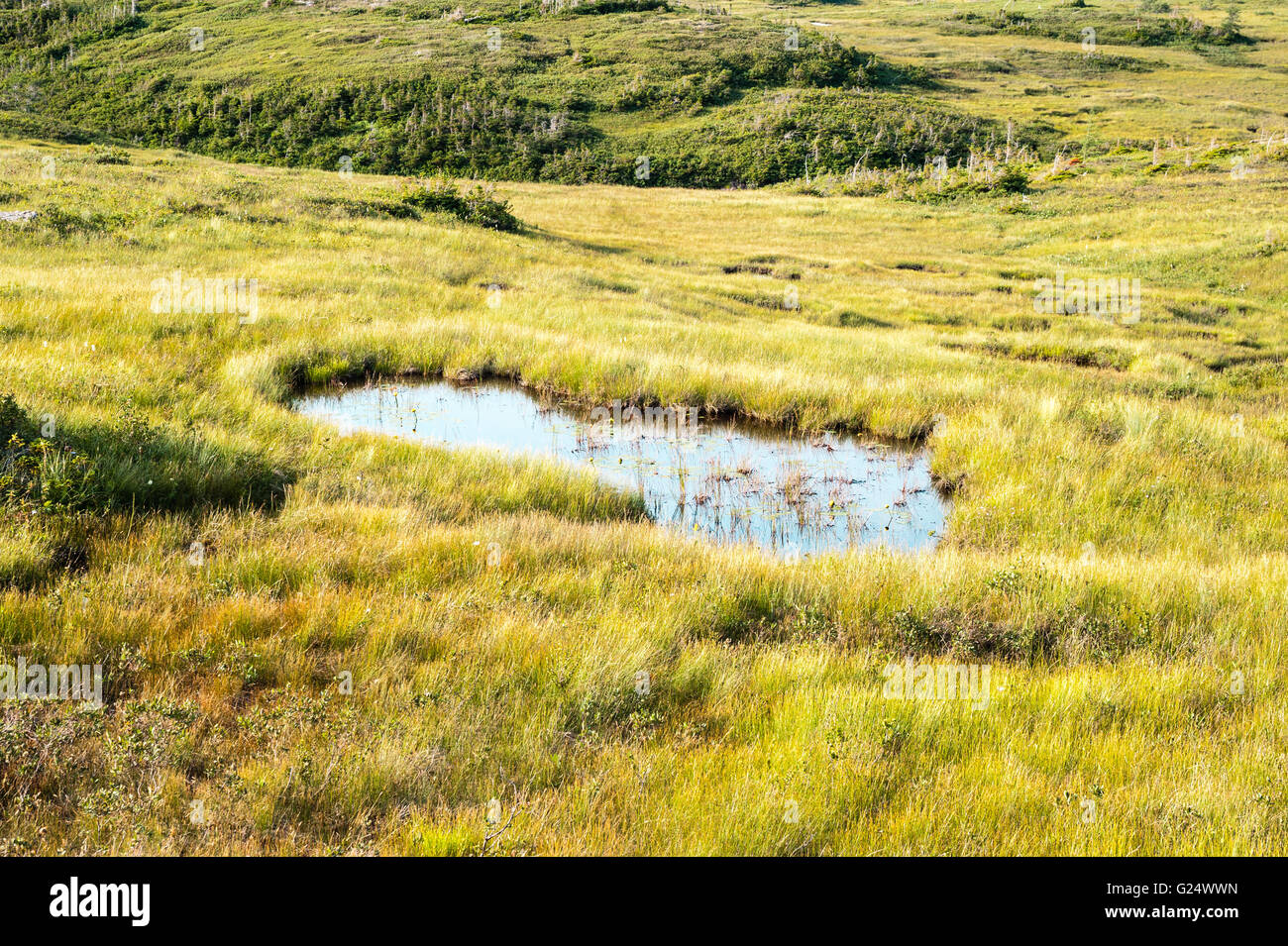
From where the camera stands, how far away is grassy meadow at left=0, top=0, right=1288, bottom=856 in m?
3.49

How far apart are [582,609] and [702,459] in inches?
218

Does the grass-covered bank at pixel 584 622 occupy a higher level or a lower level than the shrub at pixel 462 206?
lower

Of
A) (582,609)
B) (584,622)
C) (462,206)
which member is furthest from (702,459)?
(462,206)

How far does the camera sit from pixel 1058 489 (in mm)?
9469

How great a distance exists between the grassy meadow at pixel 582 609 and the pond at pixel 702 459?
0.56 meters

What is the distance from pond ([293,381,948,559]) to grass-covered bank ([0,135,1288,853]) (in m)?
0.62

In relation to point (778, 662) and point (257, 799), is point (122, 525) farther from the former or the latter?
point (778, 662)

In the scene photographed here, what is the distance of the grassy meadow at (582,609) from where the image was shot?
3.49 metres

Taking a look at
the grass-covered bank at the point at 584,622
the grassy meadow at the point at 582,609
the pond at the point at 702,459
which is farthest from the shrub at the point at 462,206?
the pond at the point at 702,459

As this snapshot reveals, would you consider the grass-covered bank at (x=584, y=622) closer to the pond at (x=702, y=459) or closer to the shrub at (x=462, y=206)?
the pond at (x=702, y=459)

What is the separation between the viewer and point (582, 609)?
5594mm

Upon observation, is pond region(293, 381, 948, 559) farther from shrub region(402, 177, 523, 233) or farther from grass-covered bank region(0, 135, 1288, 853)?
shrub region(402, 177, 523, 233)

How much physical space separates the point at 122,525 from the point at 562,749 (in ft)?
13.4
